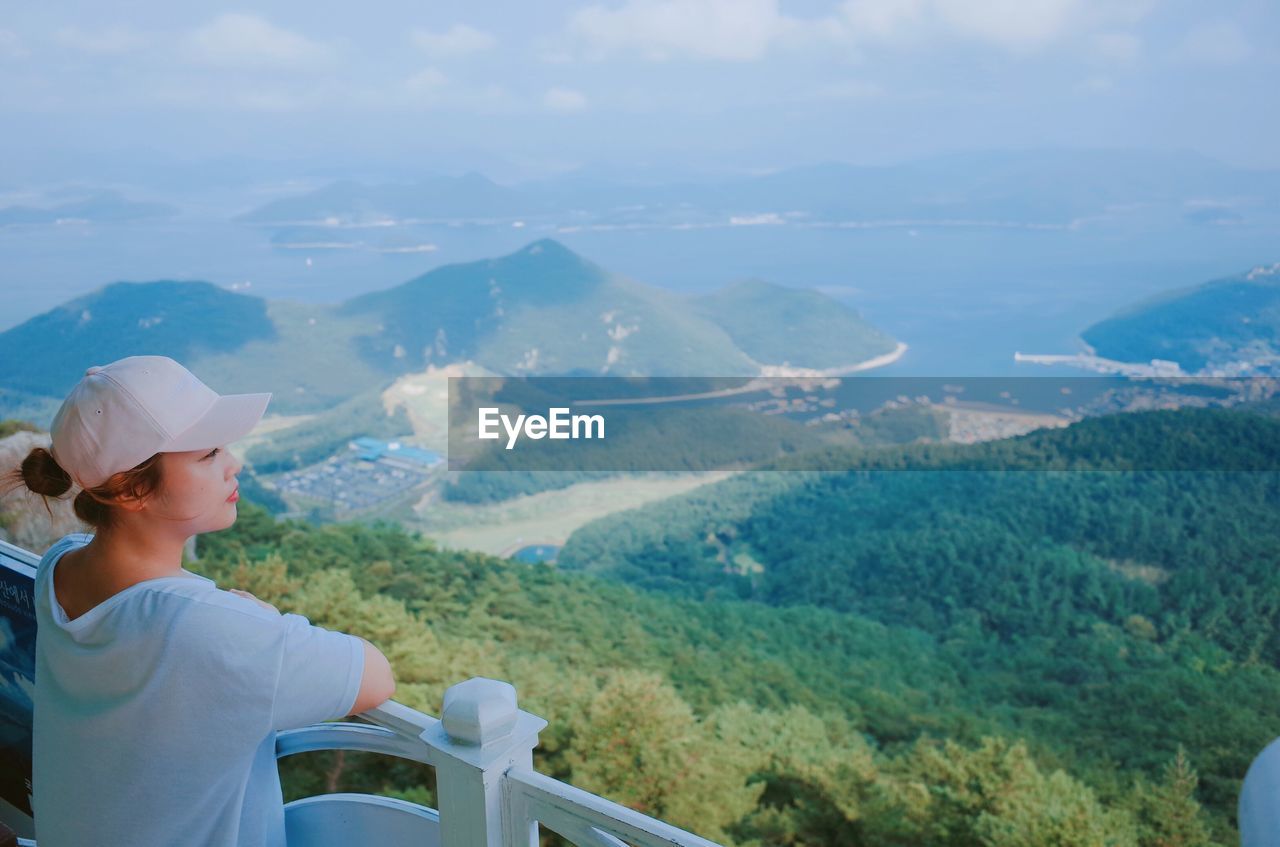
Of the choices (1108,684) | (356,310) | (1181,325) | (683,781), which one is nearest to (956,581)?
(1108,684)

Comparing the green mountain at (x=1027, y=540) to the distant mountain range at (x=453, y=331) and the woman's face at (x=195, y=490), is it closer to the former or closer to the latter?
the distant mountain range at (x=453, y=331)

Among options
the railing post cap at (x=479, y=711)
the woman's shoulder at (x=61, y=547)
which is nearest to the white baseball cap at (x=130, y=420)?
the woman's shoulder at (x=61, y=547)

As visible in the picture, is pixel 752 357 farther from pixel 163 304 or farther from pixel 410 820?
pixel 410 820

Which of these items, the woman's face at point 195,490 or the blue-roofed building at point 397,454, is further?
the blue-roofed building at point 397,454

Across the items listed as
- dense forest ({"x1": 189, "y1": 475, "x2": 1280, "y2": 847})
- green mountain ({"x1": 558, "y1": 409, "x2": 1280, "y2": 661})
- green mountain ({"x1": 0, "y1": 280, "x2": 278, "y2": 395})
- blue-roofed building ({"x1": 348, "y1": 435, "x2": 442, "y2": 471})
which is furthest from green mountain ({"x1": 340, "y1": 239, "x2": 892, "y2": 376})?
dense forest ({"x1": 189, "y1": 475, "x2": 1280, "y2": 847})

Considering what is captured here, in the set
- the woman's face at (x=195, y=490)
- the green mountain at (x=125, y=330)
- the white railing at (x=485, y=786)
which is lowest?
the green mountain at (x=125, y=330)

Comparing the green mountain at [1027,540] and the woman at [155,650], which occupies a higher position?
the woman at [155,650]

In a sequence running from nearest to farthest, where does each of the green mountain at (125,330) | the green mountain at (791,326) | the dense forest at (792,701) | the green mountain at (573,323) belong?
the dense forest at (792,701) → the green mountain at (125,330) → the green mountain at (791,326) → the green mountain at (573,323)

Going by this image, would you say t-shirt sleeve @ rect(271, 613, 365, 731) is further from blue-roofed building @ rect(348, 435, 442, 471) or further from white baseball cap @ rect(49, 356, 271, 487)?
blue-roofed building @ rect(348, 435, 442, 471)
